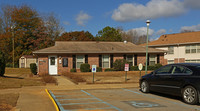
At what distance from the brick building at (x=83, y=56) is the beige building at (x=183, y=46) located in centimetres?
687

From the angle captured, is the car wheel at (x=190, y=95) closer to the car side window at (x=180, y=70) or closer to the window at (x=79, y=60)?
the car side window at (x=180, y=70)

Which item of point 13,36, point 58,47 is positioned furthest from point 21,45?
point 58,47

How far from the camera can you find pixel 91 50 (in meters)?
23.8

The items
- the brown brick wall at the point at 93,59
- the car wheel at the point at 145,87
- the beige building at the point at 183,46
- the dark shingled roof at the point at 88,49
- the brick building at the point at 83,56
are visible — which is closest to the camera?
the car wheel at the point at 145,87

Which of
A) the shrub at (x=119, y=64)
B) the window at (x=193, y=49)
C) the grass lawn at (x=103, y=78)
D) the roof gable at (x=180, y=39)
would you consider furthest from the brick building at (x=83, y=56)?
the roof gable at (x=180, y=39)

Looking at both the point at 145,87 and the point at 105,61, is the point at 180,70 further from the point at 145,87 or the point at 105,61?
the point at 105,61

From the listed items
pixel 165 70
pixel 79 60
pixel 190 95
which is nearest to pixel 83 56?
pixel 79 60

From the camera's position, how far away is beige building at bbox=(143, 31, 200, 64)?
3178cm

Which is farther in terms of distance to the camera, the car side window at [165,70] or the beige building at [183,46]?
the beige building at [183,46]

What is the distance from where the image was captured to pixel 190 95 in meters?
7.87

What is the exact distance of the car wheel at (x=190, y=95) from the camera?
7.61 meters

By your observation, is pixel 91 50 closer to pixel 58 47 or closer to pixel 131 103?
pixel 58 47

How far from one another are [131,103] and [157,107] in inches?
41.9

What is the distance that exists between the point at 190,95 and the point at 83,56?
55.4 feet
